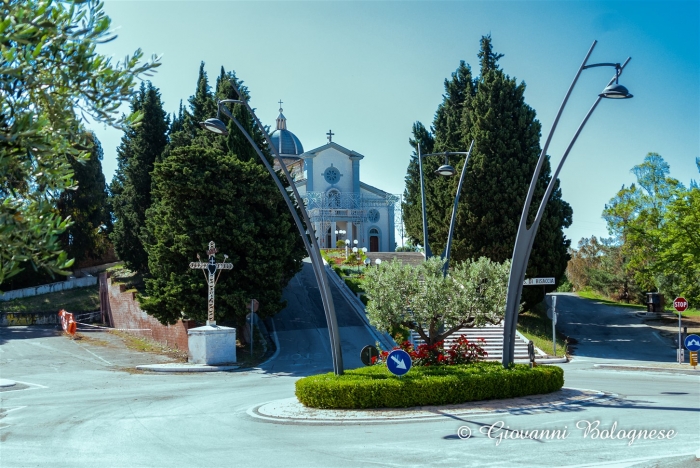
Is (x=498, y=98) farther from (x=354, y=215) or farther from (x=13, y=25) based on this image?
(x=13, y=25)

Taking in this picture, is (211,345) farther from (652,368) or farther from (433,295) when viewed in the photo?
(652,368)

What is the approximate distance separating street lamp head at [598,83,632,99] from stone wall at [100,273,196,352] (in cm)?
2211

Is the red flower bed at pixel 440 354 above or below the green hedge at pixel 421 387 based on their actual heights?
above

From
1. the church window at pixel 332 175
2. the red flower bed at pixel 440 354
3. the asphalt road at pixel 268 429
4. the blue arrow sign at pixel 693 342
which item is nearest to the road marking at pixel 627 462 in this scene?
the asphalt road at pixel 268 429

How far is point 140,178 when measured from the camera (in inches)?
1714

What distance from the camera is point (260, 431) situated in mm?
13641

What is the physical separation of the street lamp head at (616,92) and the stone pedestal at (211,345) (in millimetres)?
18202

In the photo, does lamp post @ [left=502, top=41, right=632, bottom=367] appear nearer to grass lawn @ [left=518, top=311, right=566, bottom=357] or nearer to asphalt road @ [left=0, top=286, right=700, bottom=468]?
asphalt road @ [left=0, top=286, right=700, bottom=468]

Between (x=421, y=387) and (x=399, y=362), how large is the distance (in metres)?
0.82

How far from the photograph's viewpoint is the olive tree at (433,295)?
17.8 meters

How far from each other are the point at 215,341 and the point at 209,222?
5601mm

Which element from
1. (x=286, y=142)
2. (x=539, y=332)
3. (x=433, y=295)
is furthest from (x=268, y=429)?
(x=286, y=142)

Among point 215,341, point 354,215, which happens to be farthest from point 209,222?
point 354,215

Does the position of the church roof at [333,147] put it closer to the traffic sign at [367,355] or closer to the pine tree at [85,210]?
the pine tree at [85,210]
